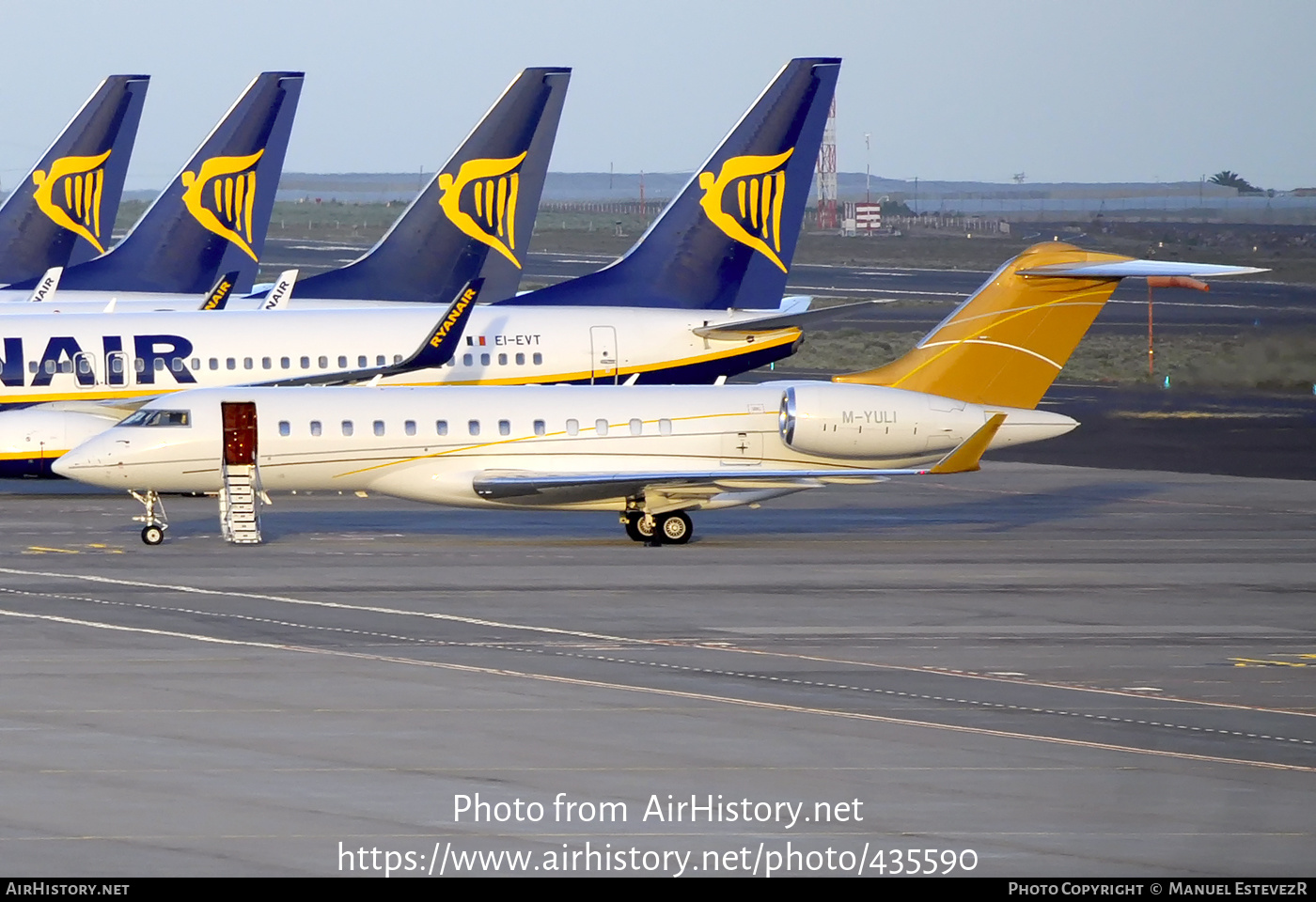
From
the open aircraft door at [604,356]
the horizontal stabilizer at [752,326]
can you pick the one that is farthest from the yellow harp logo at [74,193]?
the horizontal stabilizer at [752,326]

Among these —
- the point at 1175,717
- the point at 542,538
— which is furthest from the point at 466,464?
the point at 1175,717

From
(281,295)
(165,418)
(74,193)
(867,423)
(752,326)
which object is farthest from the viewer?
(74,193)

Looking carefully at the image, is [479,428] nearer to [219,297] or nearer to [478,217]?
[219,297]

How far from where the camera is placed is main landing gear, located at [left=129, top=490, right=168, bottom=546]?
114 ft

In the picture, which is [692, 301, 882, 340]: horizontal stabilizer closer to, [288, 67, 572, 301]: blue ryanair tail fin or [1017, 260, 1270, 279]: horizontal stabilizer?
[288, 67, 572, 301]: blue ryanair tail fin

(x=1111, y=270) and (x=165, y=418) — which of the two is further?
(x=1111, y=270)

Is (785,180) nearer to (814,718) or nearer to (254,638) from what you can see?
(254,638)

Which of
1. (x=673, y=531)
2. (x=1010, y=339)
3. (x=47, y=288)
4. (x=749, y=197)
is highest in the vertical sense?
(x=749, y=197)

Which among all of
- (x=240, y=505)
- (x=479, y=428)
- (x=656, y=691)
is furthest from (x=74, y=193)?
(x=656, y=691)

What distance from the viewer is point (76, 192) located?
62.2 meters

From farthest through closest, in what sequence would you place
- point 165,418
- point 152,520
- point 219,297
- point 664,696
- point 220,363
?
1. point 219,297
2. point 220,363
3. point 152,520
4. point 165,418
5. point 664,696

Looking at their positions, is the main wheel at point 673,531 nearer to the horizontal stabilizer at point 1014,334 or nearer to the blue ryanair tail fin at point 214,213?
the horizontal stabilizer at point 1014,334

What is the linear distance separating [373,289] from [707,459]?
1860 cm

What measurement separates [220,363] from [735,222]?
39.7ft
